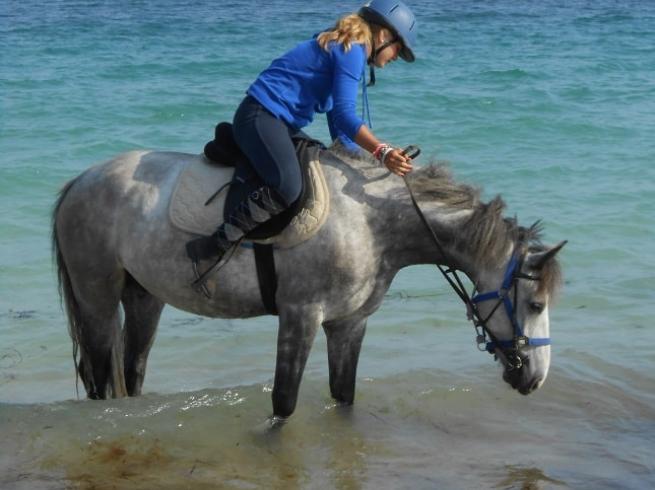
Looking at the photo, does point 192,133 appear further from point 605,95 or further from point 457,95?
point 605,95

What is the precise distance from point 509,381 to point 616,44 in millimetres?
16423

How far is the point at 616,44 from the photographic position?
1995 cm

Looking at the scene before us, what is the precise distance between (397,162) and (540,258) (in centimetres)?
76

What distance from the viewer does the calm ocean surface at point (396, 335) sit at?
16.1ft

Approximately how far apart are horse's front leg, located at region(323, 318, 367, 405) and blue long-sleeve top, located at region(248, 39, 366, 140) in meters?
0.99

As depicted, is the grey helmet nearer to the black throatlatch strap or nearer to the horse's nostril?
the black throatlatch strap

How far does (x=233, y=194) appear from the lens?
474cm

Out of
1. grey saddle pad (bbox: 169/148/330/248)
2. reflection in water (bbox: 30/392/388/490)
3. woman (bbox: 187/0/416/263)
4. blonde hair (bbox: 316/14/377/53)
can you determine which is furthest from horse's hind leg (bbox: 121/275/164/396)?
blonde hair (bbox: 316/14/377/53)

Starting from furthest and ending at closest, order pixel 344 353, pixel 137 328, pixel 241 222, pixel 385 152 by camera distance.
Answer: pixel 137 328, pixel 344 353, pixel 241 222, pixel 385 152

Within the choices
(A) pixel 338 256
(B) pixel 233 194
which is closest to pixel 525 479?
(A) pixel 338 256

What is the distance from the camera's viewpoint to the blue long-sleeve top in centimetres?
445

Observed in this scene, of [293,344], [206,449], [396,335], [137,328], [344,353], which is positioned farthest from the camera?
[396,335]

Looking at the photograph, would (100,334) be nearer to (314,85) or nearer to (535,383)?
(314,85)

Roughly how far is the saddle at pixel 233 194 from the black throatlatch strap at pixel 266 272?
4 centimetres
